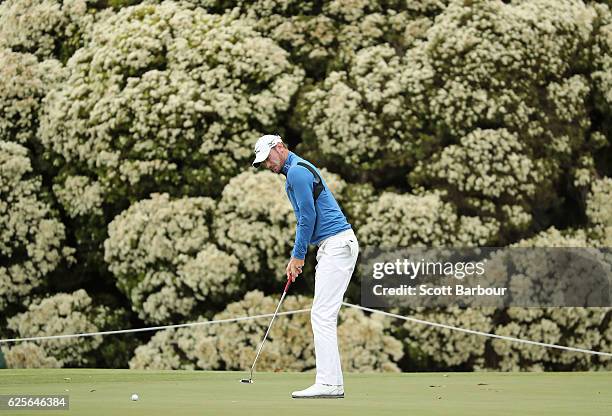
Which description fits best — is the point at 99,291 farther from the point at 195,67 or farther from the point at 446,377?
the point at 446,377

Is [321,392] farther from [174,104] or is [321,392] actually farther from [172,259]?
[174,104]

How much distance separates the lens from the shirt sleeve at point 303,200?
A: 305 inches

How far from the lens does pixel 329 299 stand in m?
7.86

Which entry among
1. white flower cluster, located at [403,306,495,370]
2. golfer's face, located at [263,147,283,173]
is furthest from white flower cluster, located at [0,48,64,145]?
golfer's face, located at [263,147,283,173]

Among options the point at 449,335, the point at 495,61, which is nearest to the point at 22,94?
the point at 495,61

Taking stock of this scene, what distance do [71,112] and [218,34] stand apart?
7.76 feet

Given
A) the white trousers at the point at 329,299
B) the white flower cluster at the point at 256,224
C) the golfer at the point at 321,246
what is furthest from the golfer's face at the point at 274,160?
the white flower cluster at the point at 256,224

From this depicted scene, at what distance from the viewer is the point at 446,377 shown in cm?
1152

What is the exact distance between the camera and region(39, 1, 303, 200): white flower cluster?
15.3 metres

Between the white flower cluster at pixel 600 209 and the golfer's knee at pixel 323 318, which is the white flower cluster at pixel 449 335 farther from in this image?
the golfer's knee at pixel 323 318

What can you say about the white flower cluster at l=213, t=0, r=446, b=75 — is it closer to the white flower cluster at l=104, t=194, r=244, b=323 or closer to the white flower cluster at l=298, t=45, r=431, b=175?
the white flower cluster at l=298, t=45, r=431, b=175

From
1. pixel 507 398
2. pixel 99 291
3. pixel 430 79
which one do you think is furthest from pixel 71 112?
pixel 507 398

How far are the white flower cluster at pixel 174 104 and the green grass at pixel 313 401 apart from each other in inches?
143

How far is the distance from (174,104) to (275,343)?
138 inches
